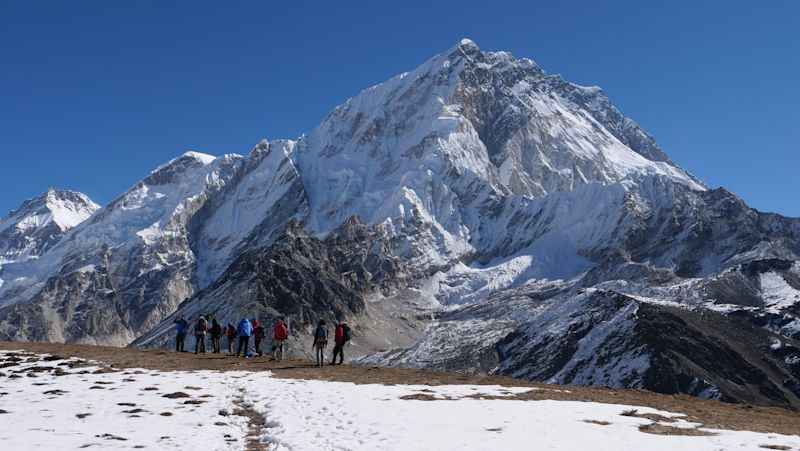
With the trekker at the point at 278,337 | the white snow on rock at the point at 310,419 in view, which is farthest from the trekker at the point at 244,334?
the white snow on rock at the point at 310,419

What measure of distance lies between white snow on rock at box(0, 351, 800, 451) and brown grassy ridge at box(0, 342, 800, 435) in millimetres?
2221

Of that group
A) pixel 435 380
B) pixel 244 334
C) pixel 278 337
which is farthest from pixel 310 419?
pixel 244 334

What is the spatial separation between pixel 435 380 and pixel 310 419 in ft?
50.7

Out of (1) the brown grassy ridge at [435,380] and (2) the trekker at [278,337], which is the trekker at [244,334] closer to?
(1) the brown grassy ridge at [435,380]

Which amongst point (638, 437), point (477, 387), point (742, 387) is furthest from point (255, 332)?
point (742, 387)

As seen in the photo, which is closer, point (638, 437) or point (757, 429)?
point (638, 437)

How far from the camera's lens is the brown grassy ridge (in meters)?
36.3

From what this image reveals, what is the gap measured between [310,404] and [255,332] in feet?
77.2

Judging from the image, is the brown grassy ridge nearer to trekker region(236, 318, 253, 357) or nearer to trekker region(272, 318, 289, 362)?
trekker region(272, 318, 289, 362)

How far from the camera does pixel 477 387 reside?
44750 mm

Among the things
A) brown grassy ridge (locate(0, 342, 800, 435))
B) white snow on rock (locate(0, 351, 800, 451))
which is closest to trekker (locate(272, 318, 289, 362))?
brown grassy ridge (locate(0, 342, 800, 435))

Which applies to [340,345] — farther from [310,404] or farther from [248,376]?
[310,404]

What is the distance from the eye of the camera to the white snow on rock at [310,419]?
29.0m

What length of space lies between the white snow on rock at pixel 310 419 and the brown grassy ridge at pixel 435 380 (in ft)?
7.29
